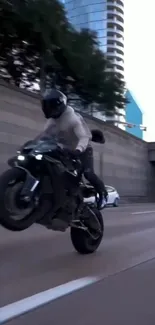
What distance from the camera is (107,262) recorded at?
7578mm

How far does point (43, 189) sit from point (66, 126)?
3.38 ft

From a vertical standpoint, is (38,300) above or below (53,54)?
below

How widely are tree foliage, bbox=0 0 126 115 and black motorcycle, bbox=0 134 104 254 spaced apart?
67.7 feet

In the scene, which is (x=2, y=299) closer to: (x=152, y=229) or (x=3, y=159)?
(x=152, y=229)

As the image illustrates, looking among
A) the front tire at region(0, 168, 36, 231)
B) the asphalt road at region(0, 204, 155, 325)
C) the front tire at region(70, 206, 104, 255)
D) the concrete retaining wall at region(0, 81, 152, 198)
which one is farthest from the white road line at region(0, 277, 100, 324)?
the concrete retaining wall at region(0, 81, 152, 198)

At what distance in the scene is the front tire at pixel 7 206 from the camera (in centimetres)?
645

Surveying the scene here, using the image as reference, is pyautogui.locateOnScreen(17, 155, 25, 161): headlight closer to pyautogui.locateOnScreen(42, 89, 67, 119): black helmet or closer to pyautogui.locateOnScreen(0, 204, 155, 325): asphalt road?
pyautogui.locateOnScreen(42, 89, 67, 119): black helmet

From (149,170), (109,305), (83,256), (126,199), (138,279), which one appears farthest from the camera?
(149,170)

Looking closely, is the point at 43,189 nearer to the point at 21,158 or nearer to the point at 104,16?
the point at 21,158

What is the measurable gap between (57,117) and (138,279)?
2.29 m

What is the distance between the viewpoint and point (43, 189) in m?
6.89

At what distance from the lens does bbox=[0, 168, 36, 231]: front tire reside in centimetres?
645

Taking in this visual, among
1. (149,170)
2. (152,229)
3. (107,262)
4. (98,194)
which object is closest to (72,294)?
(107,262)

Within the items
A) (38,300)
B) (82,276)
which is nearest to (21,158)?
(82,276)
